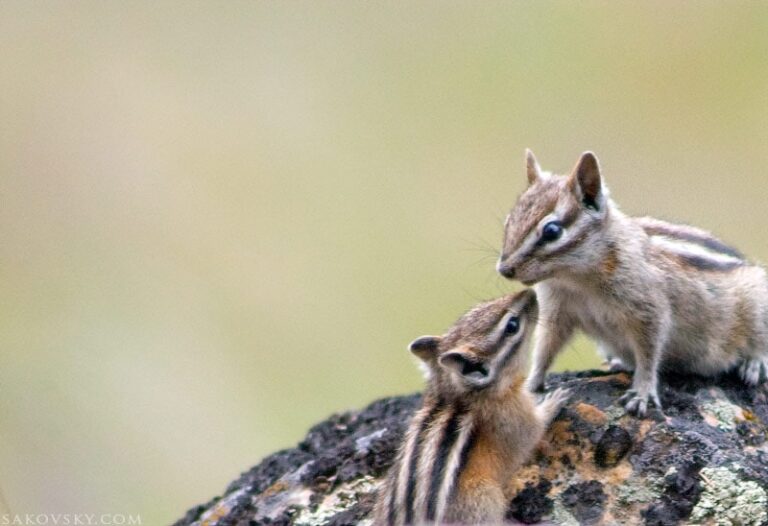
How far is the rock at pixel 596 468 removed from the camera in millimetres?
6195

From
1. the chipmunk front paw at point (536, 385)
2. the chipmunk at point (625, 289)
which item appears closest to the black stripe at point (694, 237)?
the chipmunk at point (625, 289)

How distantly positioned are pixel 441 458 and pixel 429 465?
0.08 meters

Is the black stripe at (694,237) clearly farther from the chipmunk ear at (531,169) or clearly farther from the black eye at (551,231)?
the black eye at (551,231)

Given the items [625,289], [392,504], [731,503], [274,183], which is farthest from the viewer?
[274,183]

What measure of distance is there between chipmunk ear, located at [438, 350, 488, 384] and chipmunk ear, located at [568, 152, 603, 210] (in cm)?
125

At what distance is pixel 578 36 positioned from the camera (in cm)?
2242

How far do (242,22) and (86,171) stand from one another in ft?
16.3

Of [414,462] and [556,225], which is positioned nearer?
[414,462]

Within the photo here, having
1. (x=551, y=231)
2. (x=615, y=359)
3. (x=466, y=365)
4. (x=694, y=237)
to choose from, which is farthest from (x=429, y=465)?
(x=694, y=237)

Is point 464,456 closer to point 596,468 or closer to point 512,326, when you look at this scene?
point 596,468

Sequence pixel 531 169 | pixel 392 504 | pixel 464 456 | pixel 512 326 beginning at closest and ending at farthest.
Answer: pixel 392 504 < pixel 464 456 < pixel 512 326 < pixel 531 169

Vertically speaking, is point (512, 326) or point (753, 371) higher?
point (512, 326)

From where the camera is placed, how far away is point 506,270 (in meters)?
7.15

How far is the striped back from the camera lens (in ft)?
20.4
